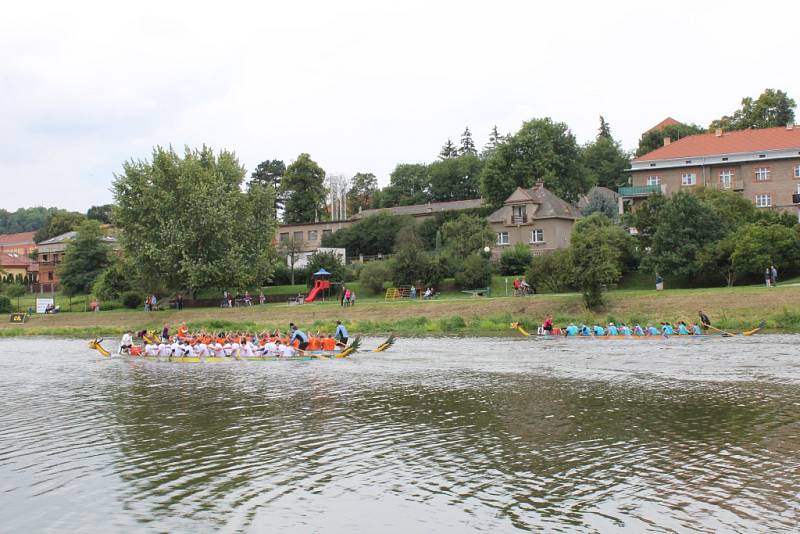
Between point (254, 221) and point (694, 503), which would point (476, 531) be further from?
point (254, 221)

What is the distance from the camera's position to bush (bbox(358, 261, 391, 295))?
7269cm

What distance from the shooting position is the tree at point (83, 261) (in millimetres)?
89688

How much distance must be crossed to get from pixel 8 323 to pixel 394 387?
58.0 meters

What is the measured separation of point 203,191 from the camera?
6750cm

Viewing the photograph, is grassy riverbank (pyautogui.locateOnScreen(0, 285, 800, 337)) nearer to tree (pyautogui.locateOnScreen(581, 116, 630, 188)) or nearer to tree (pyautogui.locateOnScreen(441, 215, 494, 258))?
tree (pyautogui.locateOnScreen(441, 215, 494, 258))

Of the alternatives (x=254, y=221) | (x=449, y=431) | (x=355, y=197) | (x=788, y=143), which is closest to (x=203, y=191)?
(x=254, y=221)

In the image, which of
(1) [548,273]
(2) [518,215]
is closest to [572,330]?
(1) [548,273]

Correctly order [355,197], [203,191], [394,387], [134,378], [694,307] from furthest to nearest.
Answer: [355,197] → [203,191] → [694,307] → [134,378] → [394,387]

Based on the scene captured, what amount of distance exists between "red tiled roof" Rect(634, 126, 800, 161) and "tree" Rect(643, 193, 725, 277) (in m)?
24.8

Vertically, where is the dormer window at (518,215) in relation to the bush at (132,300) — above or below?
above

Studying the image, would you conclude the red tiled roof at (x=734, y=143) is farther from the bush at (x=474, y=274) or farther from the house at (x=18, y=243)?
the house at (x=18, y=243)

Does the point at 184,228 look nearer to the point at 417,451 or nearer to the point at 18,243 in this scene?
the point at 417,451

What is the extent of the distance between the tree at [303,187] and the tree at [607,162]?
4442 cm

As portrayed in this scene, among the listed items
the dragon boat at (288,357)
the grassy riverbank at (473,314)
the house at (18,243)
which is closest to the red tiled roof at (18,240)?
the house at (18,243)
